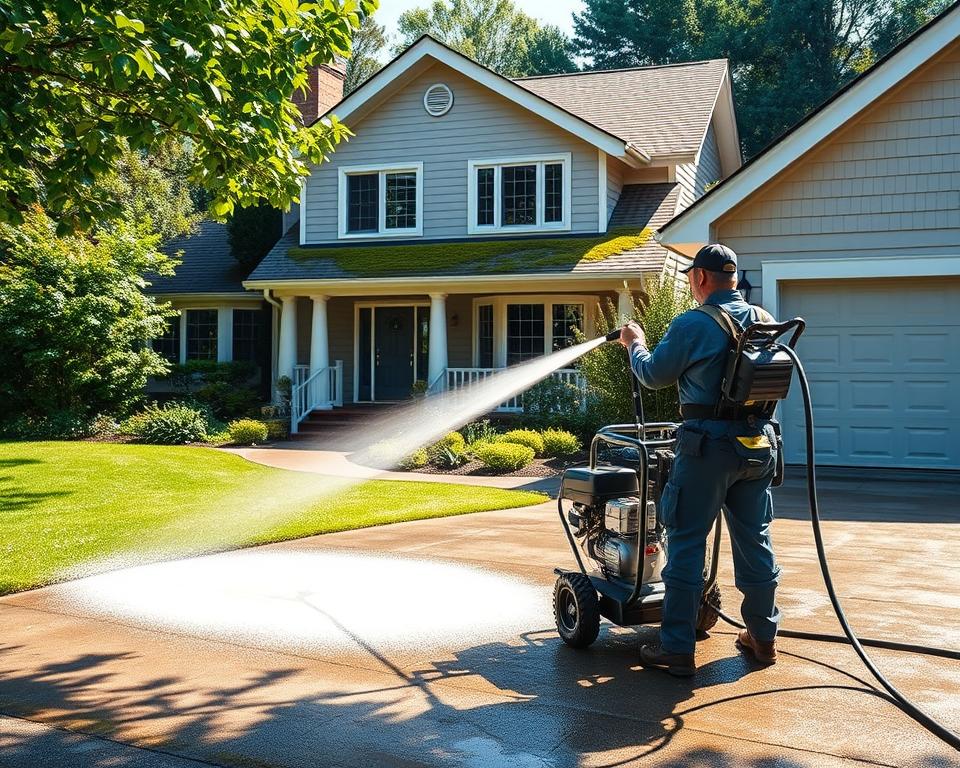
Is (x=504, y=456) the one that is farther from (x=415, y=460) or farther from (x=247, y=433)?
(x=247, y=433)

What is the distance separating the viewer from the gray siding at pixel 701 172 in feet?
69.6

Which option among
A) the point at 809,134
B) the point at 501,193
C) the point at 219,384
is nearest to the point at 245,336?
the point at 219,384

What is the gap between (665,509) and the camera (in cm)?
476

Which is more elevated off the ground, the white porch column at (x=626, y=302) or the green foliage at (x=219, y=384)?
the white porch column at (x=626, y=302)

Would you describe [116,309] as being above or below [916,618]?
above

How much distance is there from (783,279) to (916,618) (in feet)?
27.0

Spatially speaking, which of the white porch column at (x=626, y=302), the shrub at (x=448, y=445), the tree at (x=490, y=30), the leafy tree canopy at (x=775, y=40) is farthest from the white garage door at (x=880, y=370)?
the tree at (x=490, y=30)

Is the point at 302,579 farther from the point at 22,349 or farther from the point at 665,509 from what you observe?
the point at 22,349

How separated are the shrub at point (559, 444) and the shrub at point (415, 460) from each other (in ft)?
6.47

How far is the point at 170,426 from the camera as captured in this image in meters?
18.9

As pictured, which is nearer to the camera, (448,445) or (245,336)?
(448,445)

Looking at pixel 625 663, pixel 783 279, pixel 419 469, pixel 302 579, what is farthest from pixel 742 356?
pixel 419 469

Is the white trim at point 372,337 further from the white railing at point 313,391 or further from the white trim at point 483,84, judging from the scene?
the white trim at point 483,84

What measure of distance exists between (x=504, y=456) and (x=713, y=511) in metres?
10.1
